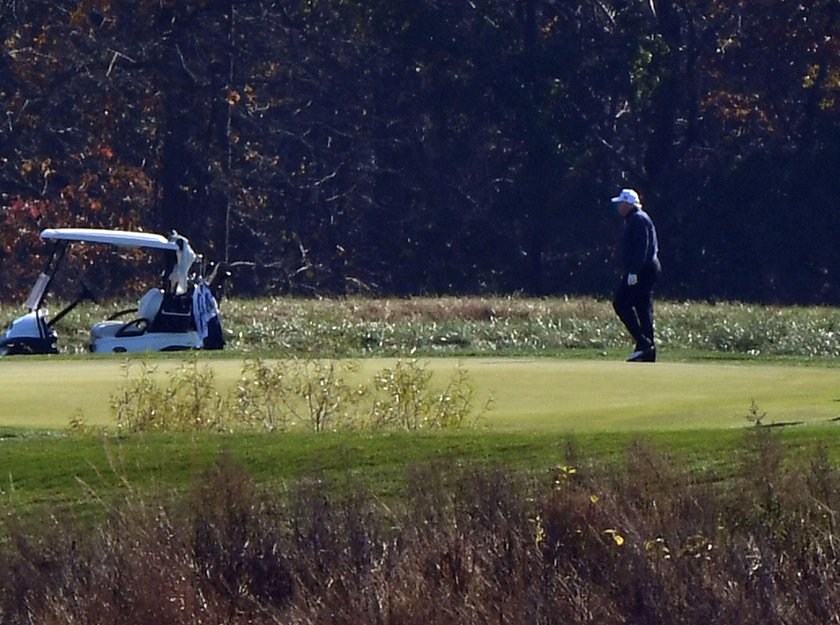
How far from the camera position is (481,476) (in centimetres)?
895

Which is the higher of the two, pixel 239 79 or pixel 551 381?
pixel 239 79

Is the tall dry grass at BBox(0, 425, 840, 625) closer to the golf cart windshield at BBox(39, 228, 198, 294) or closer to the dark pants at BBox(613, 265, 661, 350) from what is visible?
the dark pants at BBox(613, 265, 661, 350)

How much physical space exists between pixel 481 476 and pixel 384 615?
107 centimetres

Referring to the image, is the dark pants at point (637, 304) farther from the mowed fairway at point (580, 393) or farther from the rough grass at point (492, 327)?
the rough grass at point (492, 327)

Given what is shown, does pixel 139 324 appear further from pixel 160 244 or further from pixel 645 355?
pixel 645 355

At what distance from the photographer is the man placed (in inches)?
653

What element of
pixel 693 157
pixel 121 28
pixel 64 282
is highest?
pixel 121 28

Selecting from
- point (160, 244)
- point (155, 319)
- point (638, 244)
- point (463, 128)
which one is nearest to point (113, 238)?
point (160, 244)

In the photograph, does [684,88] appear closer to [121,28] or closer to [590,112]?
[590,112]

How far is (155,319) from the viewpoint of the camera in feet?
69.1

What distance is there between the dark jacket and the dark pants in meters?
0.08

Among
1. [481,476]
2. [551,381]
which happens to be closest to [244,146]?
[551,381]

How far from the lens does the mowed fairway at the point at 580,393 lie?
1177 cm

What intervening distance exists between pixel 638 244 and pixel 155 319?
6.51 metres
